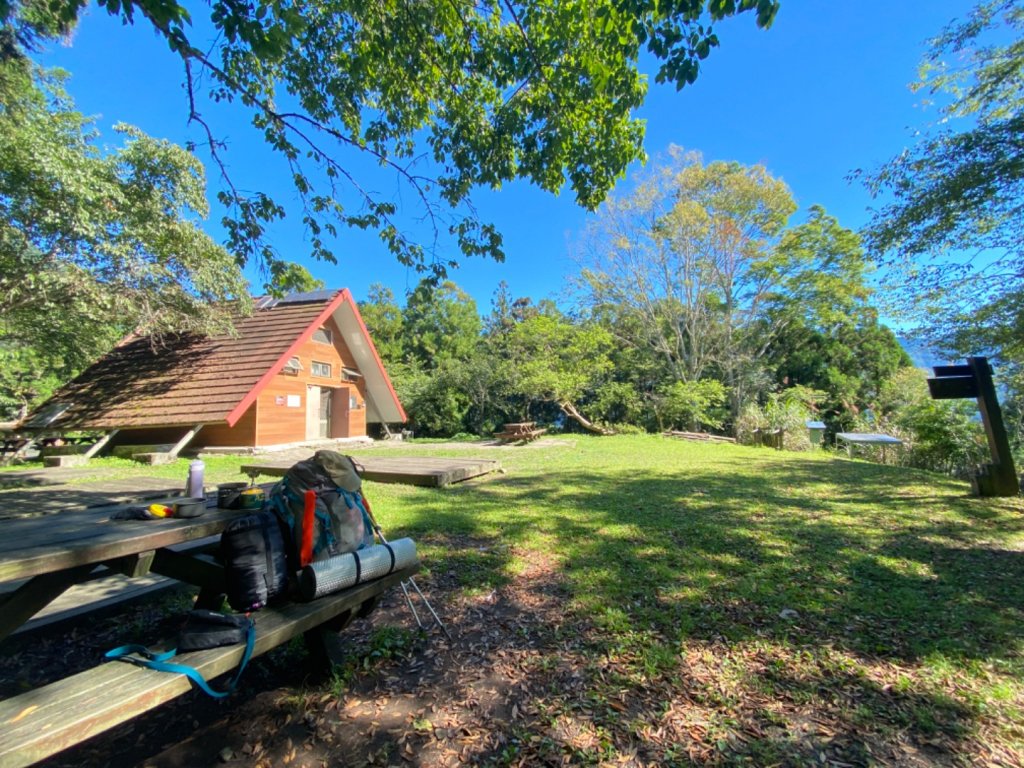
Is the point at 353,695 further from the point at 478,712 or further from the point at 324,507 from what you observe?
the point at 324,507

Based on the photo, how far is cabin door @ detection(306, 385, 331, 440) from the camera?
15.1 metres

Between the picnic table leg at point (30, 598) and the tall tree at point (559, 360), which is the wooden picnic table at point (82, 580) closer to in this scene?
the picnic table leg at point (30, 598)

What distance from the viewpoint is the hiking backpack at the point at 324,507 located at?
2211 millimetres

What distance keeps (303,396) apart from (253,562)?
1387 centimetres

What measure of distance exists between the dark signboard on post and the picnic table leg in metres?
8.82

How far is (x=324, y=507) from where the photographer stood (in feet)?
7.53

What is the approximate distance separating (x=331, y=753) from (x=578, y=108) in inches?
180

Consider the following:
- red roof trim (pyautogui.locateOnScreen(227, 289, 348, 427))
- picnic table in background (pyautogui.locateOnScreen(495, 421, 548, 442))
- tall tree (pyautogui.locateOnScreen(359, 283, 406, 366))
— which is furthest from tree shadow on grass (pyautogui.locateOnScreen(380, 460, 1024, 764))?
tall tree (pyautogui.locateOnScreen(359, 283, 406, 366))

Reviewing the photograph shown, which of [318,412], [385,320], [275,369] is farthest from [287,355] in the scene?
[385,320]

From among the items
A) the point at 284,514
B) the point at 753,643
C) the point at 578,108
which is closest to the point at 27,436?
the point at 284,514

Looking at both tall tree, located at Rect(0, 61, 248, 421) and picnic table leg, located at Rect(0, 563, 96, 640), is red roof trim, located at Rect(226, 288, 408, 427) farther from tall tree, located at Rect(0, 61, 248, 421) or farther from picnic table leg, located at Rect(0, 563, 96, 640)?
picnic table leg, located at Rect(0, 563, 96, 640)

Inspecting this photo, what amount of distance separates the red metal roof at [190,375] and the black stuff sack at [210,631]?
35.1 feet

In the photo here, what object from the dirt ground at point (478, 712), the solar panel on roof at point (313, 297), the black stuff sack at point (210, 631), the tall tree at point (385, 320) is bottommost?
the dirt ground at point (478, 712)

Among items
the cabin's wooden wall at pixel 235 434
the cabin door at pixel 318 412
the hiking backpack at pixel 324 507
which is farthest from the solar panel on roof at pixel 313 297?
the hiking backpack at pixel 324 507
